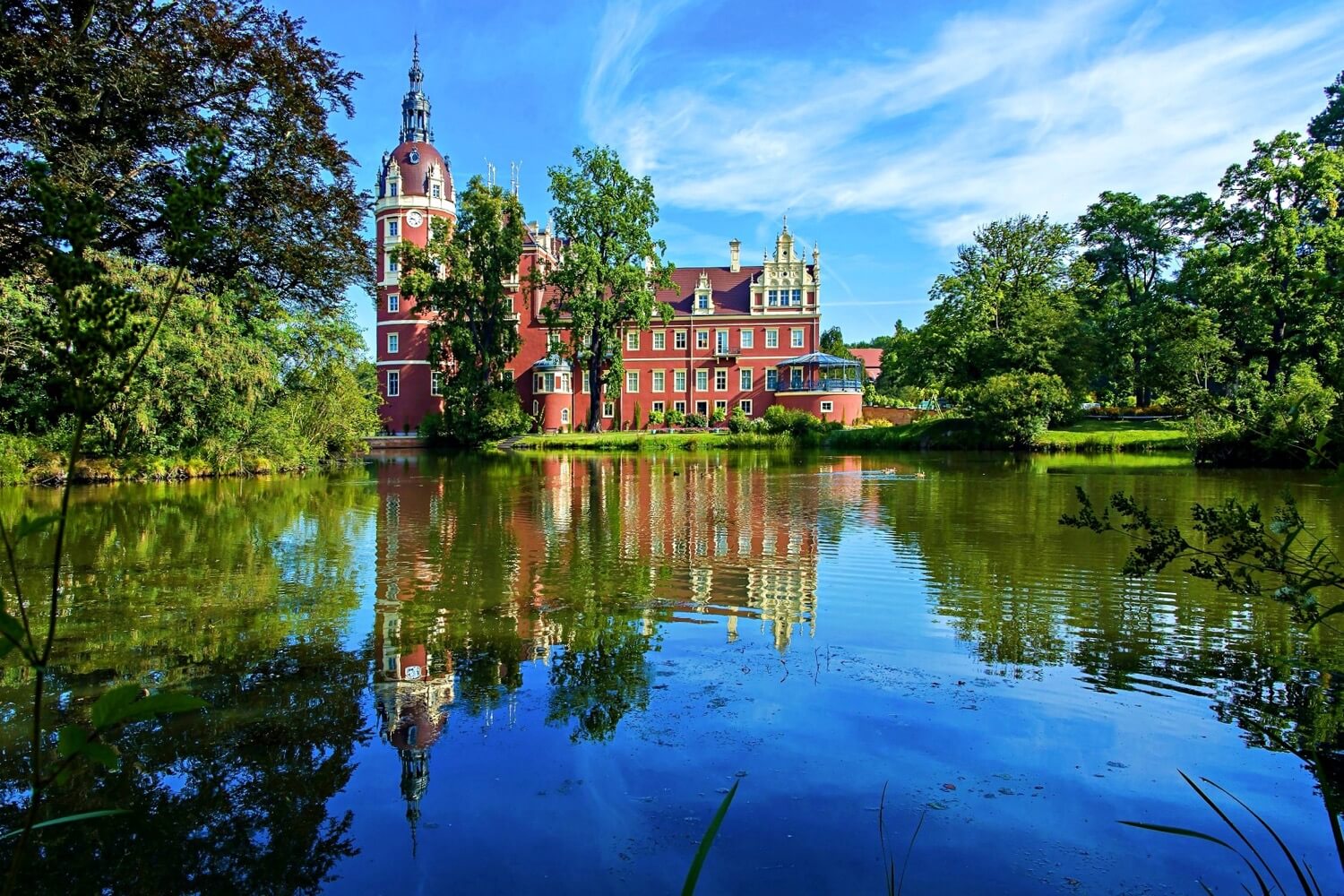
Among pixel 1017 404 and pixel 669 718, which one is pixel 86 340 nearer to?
pixel 669 718

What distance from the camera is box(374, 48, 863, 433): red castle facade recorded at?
2110 inches

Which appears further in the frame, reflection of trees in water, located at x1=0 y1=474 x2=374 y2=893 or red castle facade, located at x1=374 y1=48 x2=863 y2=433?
red castle facade, located at x1=374 y1=48 x2=863 y2=433

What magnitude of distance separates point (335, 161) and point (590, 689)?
402cm

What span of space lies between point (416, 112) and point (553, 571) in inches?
2152

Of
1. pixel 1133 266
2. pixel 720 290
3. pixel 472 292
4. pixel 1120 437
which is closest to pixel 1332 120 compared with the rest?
pixel 1133 266

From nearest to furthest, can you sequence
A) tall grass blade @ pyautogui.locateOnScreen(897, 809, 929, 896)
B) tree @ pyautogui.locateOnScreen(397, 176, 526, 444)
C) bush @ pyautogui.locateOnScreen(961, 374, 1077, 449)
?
tall grass blade @ pyautogui.locateOnScreen(897, 809, 929, 896)
bush @ pyautogui.locateOnScreen(961, 374, 1077, 449)
tree @ pyautogui.locateOnScreen(397, 176, 526, 444)

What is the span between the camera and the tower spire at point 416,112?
55531mm

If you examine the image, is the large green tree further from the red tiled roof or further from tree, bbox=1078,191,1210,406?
the red tiled roof

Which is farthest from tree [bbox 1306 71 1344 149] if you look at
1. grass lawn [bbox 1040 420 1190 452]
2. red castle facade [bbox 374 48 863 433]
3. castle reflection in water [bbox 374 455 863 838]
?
castle reflection in water [bbox 374 455 863 838]

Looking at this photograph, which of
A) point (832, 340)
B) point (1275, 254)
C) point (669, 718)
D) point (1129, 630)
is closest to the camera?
point (669, 718)

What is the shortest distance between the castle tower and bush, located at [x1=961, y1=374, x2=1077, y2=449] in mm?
33053

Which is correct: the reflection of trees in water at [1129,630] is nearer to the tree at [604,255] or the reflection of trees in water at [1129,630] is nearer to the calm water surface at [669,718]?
the calm water surface at [669,718]

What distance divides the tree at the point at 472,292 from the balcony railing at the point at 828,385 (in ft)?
56.8

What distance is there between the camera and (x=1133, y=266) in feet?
160
